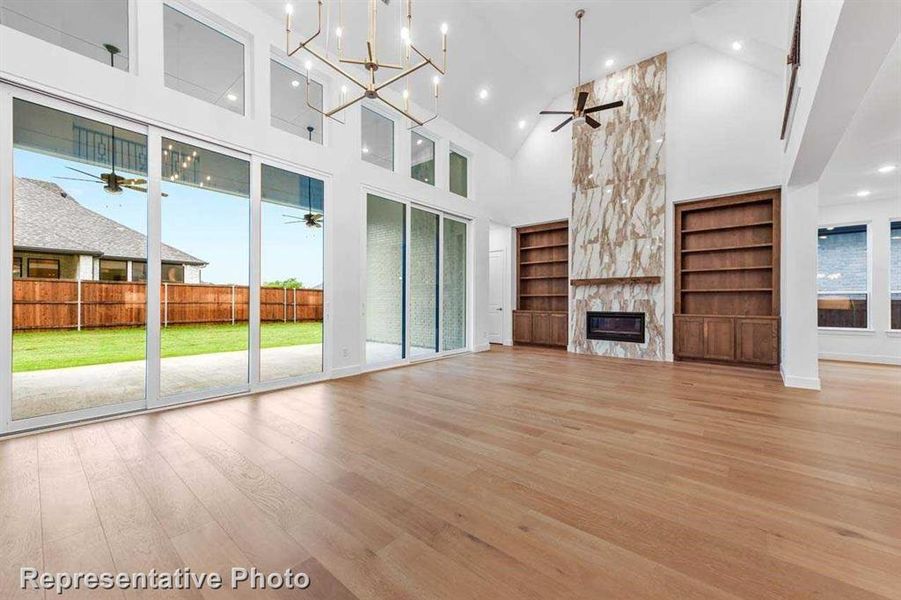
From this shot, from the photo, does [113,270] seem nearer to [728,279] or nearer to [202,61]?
[202,61]

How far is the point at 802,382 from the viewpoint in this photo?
445cm

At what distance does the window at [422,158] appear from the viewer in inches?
247

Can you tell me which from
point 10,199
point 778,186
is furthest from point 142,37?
point 778,186

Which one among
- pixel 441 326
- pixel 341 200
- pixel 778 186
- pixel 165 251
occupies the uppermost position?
pixel 778 186

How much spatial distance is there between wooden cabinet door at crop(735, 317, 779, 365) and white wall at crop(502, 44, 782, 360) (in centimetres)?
99

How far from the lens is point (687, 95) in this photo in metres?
6.30

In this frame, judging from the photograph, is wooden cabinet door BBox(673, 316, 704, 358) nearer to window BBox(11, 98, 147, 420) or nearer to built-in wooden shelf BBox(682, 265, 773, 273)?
built-in wooden shelf BBox(682, 265, 773, 273)

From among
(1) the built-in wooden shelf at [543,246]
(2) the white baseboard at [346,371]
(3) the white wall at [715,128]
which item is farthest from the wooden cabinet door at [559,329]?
(2) the white baseboard at [346,371]

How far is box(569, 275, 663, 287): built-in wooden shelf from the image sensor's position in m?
6.50

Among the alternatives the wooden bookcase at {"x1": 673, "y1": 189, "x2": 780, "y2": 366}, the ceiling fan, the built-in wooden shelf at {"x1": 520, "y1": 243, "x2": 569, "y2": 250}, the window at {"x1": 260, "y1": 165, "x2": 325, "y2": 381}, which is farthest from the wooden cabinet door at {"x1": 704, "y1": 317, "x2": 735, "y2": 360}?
the window at {"x1": 260, "y1": 165, "x2": 325, "y2": 381}

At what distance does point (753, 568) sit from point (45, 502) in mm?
3301

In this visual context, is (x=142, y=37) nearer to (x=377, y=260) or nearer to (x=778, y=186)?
(x=377, y=260)

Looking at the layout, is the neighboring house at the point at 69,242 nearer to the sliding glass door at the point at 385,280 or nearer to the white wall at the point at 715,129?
the sliding glass door at the point at 385,280

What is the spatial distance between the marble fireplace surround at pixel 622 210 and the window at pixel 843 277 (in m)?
3.48
